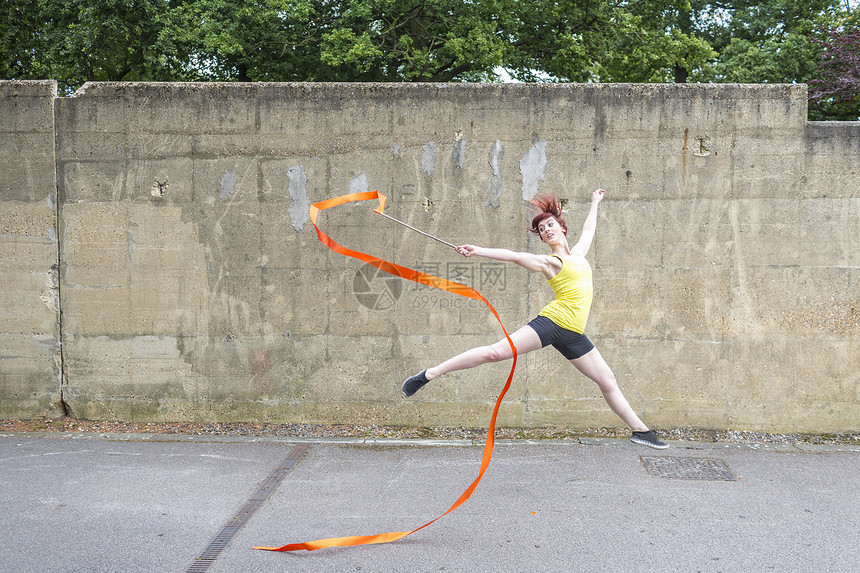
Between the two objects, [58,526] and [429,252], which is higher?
[429,252]

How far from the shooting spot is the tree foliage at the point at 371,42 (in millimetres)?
13312

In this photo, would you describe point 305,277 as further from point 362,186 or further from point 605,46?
point 605,46

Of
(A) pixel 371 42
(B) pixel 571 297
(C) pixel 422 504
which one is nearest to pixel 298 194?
(C) pixel 422 504

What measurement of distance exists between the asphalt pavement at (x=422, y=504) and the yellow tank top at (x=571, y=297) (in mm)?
1467

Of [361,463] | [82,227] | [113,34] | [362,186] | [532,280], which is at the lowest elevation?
[361,463]

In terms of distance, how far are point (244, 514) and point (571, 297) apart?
110 inches

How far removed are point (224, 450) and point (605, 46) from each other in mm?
12883

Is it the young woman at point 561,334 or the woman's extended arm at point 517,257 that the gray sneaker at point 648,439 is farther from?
the woman's extended arm at point 517,257

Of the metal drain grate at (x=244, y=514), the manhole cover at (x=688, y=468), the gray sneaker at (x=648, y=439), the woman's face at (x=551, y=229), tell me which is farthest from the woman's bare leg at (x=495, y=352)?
the manhole cover at (x=688, y=468)

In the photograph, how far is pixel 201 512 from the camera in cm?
483

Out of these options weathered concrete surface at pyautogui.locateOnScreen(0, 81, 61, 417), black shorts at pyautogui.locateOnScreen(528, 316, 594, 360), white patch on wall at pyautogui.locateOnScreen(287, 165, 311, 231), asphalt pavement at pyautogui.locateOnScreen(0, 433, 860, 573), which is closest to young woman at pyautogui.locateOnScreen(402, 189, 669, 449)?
black shorts at pyautogui.locateOnScreen(528, 316, 594, 360)

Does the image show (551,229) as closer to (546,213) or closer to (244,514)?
(546,213)

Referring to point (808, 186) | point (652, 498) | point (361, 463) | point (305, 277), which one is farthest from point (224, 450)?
point (808, 186)

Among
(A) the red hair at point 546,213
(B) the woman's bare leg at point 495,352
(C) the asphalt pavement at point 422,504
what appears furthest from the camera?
(A) the red hair at point 546,213
